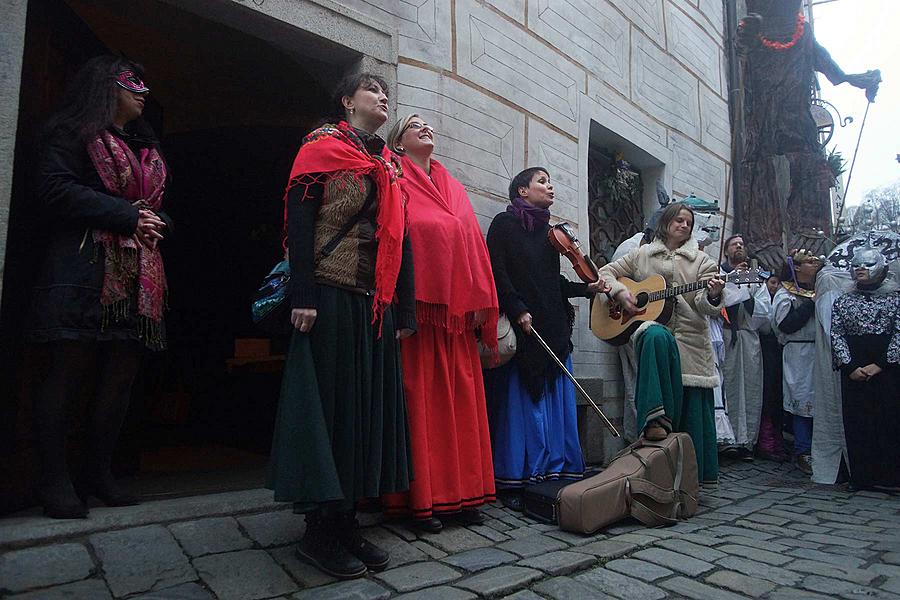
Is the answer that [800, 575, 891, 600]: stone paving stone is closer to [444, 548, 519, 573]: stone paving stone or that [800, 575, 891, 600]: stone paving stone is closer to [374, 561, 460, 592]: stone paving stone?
[444, 548, 519, 573]: stone paving stone

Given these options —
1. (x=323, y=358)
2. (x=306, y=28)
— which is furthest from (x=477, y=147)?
(x=323, y=358)

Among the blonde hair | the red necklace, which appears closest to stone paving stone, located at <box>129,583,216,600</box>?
the blonde hair

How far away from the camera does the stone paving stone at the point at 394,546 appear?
8.54 feet

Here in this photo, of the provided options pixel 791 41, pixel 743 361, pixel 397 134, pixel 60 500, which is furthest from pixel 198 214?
pixel 791 41

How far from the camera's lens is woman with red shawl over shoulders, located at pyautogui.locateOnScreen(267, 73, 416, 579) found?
2.35m

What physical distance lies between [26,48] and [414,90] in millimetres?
1996

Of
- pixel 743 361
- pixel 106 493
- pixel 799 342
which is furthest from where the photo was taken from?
pixel 743 361

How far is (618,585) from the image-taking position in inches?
94.7

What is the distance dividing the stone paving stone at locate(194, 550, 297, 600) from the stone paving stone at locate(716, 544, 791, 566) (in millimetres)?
1935

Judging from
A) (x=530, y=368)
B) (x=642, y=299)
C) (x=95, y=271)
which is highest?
(x=642, y=299)

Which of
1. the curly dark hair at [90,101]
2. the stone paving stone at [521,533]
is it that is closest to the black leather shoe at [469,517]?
the stone paving stone at [521,533]

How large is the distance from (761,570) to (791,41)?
8024mm

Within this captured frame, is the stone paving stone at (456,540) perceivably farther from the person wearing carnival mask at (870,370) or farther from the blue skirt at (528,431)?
the person wearing carnival mask at (870,370)

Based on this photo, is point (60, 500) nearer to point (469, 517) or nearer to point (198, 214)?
point (469, 517)
